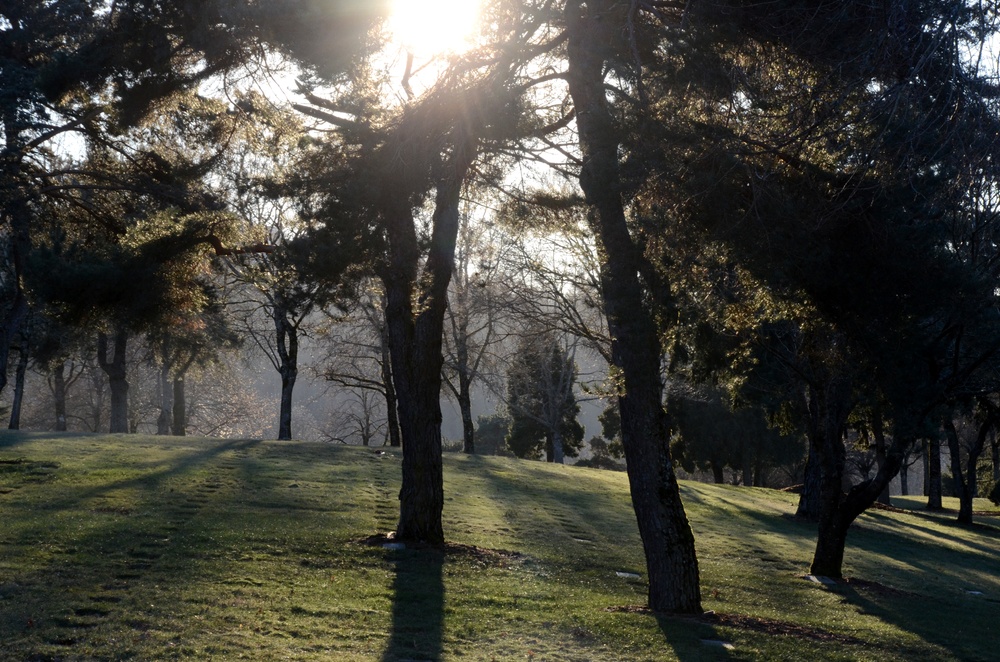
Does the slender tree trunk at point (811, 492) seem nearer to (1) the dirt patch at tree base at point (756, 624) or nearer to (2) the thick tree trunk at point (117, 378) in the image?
(1) the dirt patch at tree base at point (756, 624)

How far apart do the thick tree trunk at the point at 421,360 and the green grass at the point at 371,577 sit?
78 centimetres

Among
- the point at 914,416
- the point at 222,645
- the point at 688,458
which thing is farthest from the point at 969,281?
the point at 688,458

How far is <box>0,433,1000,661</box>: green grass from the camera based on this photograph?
8.59 metres

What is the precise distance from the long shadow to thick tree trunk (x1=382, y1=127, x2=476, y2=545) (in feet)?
2.44

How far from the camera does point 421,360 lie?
14.1 metres

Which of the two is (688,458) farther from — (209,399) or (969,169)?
(969,169)

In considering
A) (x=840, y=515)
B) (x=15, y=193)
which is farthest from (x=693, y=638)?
(x=15, y=193)

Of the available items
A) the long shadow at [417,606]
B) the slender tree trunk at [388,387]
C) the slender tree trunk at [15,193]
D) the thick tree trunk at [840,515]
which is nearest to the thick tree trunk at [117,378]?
the slender tree trunk at [388,387]

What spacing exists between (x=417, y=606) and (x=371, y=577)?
63.7 inches

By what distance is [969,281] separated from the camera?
37.7ft

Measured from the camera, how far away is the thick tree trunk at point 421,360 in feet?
45.6

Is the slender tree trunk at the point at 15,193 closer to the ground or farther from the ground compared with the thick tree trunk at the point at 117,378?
farther from the ground

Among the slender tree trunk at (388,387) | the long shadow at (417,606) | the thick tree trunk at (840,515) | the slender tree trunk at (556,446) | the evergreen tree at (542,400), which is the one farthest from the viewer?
the slender tree trunk at (556,446)

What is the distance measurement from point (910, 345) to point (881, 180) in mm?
3770
